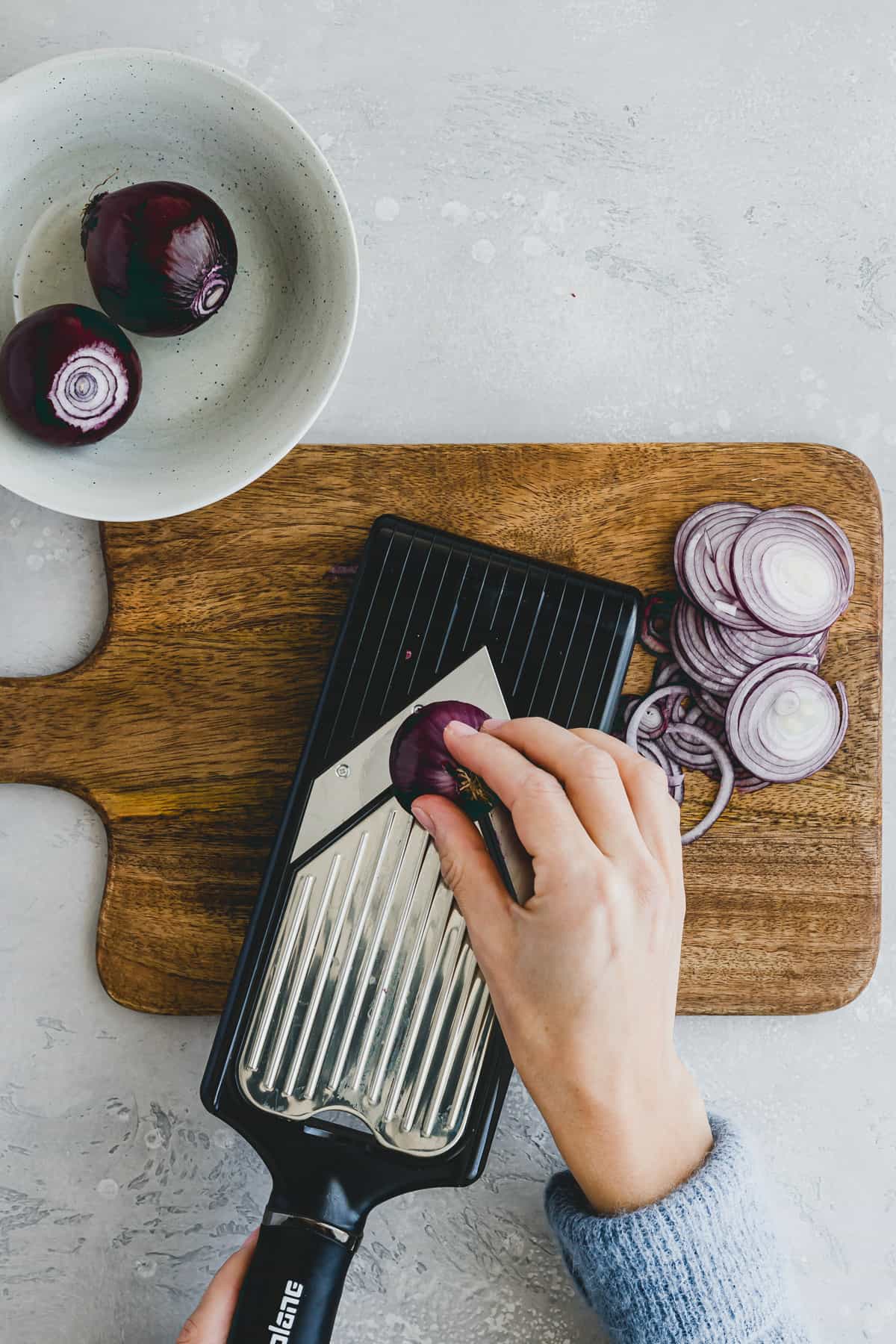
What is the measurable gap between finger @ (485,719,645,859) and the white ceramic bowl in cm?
35

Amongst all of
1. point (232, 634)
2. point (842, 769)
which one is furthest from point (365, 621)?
point (842, 769)

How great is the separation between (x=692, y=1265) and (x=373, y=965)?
1.20 ft

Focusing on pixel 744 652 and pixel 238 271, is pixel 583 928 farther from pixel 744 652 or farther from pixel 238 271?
pixel 238 271

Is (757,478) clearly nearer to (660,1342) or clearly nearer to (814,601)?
(814,601)

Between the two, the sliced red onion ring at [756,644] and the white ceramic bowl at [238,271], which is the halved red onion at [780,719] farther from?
the white ceramic bowl at [238,271]

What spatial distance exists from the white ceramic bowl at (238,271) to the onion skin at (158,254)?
50mm

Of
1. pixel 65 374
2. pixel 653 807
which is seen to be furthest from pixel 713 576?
pixel 65 374

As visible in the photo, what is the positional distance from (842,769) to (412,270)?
2.22 feet

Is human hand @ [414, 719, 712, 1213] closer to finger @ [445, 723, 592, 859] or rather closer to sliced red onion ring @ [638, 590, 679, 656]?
finger @ [445, 723, 592, 859]

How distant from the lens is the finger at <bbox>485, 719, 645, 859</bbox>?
82cm

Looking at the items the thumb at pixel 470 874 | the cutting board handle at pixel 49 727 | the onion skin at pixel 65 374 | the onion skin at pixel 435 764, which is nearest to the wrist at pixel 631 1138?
the thumb at pixel 470 874

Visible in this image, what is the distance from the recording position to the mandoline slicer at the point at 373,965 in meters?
0.91

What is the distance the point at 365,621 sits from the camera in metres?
0.95

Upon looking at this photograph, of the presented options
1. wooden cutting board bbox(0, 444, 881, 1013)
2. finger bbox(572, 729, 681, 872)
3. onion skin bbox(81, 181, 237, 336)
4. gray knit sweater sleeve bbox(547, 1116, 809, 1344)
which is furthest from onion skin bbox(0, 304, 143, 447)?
gray knit sweater sleeve bbox(547, 1116, 809, 1344)
